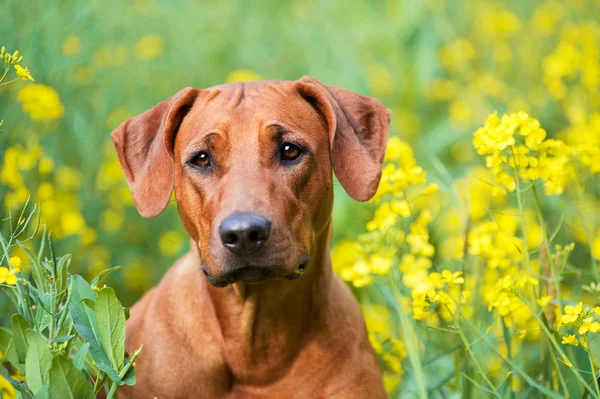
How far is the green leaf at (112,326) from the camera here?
2945mm

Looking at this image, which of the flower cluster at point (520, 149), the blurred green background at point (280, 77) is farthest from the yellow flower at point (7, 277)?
the flower cluster at point (520, 149)

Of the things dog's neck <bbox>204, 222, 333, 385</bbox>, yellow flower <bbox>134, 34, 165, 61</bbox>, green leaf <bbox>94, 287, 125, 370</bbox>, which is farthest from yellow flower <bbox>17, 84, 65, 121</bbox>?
green leaf <bbox>94, 287, 125, 370</bbox>

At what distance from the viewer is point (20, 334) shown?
296 centimetres

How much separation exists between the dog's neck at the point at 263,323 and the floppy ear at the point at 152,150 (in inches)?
17.0

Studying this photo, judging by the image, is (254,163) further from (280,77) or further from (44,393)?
(280,77)

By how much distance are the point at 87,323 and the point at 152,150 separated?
2.91ft

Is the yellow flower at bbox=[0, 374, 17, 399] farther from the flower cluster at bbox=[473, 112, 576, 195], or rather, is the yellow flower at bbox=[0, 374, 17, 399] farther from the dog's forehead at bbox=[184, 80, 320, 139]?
the flower cluster at bbox=[473, 112, 576, 195]

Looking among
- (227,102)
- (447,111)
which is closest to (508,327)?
(227,102)

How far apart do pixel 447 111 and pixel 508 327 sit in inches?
175

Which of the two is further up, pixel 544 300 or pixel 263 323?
pixel 544 300

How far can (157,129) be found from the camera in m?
3.69

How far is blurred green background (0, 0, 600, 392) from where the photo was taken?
16.5 ft

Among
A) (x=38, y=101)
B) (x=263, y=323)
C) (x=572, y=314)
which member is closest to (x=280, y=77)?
(x=38, y=101)

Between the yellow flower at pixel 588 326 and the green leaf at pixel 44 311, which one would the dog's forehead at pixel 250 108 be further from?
the yellow flower at pixel 588 326
